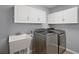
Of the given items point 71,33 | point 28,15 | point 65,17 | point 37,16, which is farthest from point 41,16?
point 71,33

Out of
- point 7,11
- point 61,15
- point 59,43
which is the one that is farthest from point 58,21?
point 7,11

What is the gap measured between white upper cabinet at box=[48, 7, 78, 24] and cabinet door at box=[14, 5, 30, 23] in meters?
0.31

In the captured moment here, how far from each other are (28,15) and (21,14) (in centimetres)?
9

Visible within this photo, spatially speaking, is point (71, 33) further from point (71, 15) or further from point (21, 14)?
point (21, 14)

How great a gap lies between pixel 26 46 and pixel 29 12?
1.53ft

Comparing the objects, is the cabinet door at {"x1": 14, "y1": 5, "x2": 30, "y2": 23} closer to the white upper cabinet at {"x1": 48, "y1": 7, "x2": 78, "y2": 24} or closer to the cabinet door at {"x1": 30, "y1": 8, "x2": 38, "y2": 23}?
the cabinet door at {"x1": 30, "y1": 8, "x2": 38, "y2": 23}

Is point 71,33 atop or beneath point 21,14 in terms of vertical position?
beneath

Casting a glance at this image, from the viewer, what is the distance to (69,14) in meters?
1.06

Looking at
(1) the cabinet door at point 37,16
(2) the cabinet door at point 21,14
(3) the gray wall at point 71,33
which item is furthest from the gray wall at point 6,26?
(3) the gray wall at point 71,33

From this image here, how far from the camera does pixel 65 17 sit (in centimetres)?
106

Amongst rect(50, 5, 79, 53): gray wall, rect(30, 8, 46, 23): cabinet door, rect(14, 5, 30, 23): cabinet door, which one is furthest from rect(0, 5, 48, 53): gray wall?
rect(50, 5, 79, 53): gray wall

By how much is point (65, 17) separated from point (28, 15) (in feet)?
1.64
